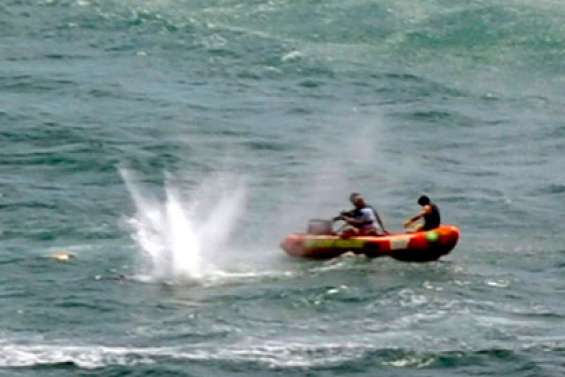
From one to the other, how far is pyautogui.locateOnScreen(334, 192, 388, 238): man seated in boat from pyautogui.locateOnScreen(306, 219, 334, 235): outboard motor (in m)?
0.34

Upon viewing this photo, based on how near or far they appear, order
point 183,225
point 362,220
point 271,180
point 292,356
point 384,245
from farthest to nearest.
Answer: point 271,180
point 183,225
point 362,220
point 384,245
point 292,356

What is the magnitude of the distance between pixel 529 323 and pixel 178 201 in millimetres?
18033

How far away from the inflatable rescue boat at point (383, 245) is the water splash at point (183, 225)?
2.71m

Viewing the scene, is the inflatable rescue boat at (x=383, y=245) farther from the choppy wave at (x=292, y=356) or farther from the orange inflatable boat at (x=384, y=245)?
the choppy wave at (x=292, y=356)

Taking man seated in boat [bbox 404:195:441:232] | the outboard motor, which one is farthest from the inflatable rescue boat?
man seated in boat [bbox 404:195:441:232]

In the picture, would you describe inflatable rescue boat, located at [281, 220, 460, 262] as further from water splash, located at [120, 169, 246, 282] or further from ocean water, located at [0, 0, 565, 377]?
water splash, located at [120, 169, 246, 282]

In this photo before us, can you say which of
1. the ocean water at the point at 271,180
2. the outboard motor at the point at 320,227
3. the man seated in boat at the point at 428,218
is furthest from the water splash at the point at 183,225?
the man seated in boat at the point at 428,218

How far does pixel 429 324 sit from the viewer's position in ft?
152

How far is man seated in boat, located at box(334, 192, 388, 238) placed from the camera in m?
54.6

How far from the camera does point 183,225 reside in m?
58.1

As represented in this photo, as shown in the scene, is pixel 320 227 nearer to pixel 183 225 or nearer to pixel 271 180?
pixel 183 225

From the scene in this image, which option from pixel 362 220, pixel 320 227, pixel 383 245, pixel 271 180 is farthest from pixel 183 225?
pixel 271 180

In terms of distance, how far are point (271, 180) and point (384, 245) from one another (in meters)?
12.4

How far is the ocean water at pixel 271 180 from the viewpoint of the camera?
4519 centimetres
